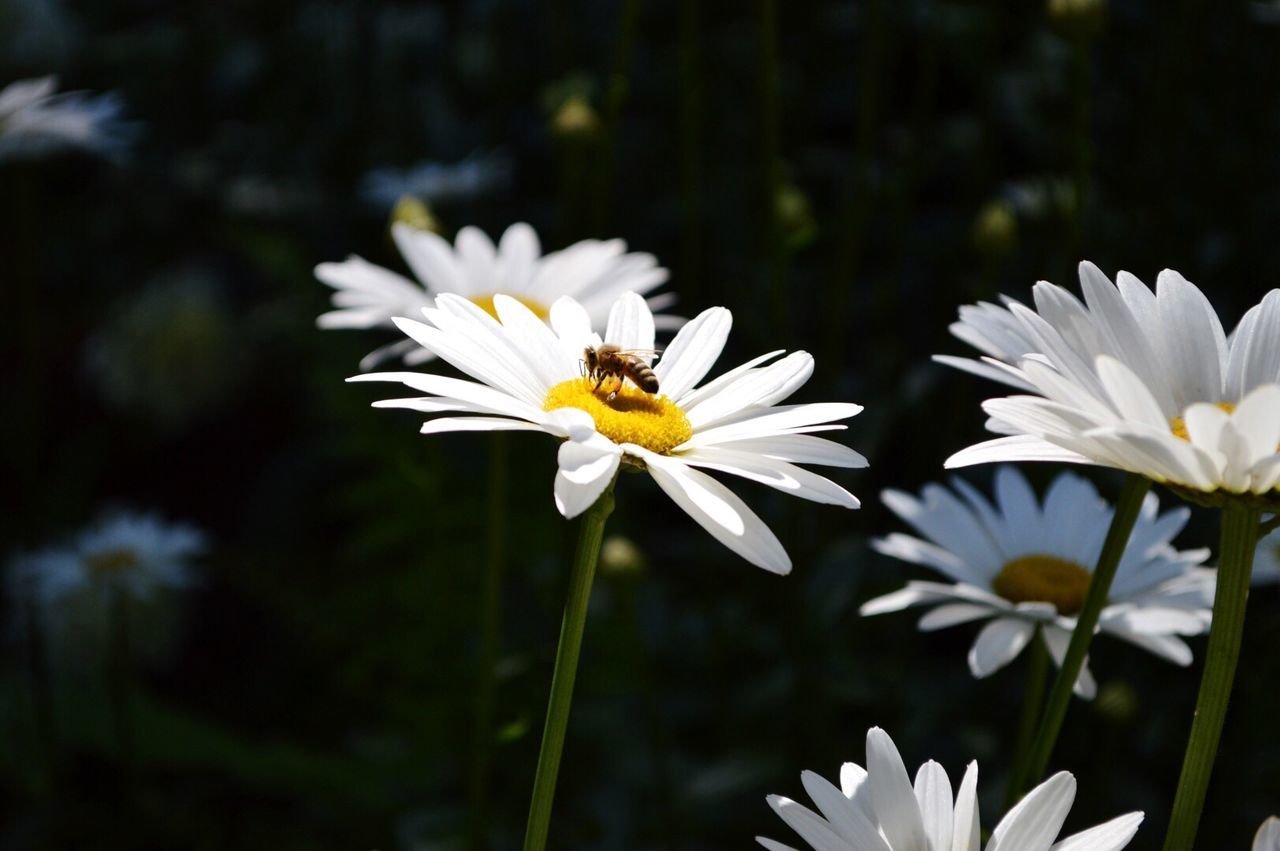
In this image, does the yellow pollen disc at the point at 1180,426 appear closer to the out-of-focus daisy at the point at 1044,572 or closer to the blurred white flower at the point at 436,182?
the out-of-focus daisy at the point at 1044,572

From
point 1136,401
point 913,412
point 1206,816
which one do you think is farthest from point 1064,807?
point 913,412

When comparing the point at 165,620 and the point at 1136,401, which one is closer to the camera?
the point at 1136,401

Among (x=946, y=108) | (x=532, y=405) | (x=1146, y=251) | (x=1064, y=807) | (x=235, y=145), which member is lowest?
(x=1064, y=807)

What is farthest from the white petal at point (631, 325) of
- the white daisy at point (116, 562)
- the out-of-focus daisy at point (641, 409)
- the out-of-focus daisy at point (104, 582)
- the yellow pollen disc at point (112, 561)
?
the yellow pollen disc at point (112, 561)

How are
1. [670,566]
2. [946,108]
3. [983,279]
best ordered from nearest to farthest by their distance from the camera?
[983,279], [670,566], [946,108]

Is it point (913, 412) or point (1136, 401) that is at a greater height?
point (913, 412)

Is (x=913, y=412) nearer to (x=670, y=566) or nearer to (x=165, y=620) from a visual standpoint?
(x=670, y=566)

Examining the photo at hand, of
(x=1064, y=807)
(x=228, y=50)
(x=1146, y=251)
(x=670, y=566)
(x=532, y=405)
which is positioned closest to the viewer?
(x=1064, y=807)
